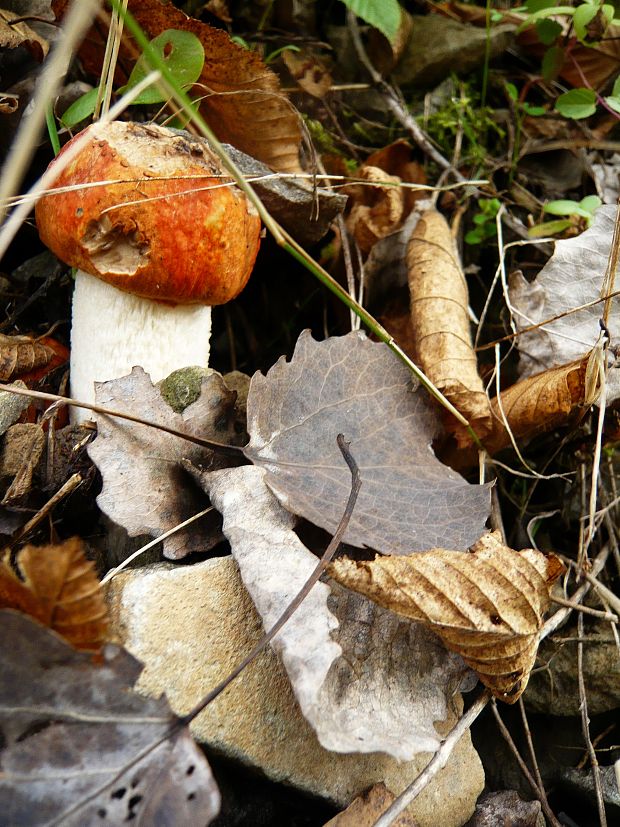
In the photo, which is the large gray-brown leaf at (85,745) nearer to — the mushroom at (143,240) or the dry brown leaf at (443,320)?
the mushroom at (143,240)

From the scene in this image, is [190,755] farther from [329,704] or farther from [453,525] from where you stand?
[453,525]

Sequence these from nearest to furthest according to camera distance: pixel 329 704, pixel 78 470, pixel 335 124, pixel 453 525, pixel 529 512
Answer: pixel 329 704 < pixel 453 525 < pixel 78 470 < pixel 529 512 < pixel 335 124

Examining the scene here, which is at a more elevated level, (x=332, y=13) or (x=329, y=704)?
(x=332, y=13)

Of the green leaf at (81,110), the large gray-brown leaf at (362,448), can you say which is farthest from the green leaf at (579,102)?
the green leaf at (81,110)

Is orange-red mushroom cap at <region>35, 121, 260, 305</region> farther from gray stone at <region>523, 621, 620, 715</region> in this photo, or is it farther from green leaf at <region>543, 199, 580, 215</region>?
gray stone at <region>523, 621, 620, 715</region>

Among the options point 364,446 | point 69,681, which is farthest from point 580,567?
point 69,681

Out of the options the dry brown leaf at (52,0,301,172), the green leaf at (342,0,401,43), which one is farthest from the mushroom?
the green leaf at (342,0,401,43)
